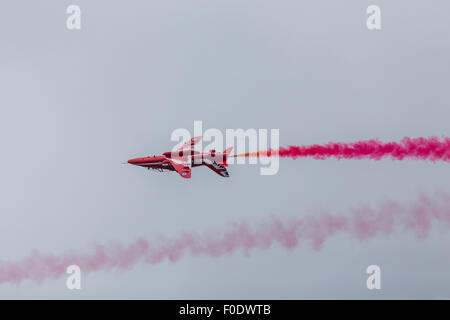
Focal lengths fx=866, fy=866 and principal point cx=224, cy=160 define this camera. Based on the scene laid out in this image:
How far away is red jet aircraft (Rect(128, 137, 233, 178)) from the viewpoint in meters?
76.6

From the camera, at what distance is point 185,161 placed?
77438 mm

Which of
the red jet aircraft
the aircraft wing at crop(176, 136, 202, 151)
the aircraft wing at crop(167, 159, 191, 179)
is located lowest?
the aircraft wing at crop(167, 159, 191, 179)

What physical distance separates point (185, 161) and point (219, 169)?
330 centimetres

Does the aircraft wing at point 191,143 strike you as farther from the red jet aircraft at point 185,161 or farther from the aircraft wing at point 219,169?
the aircraft wing at point 219,169

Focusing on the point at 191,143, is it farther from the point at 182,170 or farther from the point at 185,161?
the point at 182,170

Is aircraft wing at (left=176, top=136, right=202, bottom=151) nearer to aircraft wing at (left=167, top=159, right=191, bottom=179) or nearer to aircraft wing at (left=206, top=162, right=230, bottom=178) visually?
aircraft wing at (left=167, top=159, right=191, bottom=179)

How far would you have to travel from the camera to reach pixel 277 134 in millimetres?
79562

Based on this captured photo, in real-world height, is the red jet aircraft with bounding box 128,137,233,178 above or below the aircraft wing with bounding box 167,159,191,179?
above

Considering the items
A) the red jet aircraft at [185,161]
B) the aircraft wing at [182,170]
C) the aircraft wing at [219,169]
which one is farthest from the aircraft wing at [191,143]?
the aircraft wing at [219,169]

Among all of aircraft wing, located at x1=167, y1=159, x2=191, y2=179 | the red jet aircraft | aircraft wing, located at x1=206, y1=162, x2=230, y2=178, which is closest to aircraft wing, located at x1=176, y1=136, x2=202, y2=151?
the red jet aircraft
